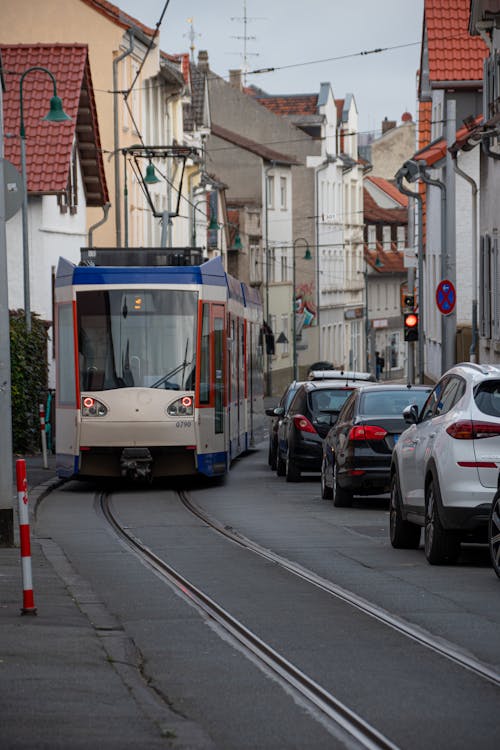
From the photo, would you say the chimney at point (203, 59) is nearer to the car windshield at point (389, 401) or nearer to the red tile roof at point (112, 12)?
the red tile roof at point (112, 12)

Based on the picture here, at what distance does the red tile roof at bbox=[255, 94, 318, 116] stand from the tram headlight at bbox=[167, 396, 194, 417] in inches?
3115

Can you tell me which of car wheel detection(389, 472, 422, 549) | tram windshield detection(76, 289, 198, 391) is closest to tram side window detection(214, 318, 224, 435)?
tram windshield detection(76, 289, 198, 391)

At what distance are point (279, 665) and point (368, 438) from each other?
11.4m

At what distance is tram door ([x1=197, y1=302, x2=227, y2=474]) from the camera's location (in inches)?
903

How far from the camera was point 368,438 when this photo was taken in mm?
19703

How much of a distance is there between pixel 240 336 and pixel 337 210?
74.7m

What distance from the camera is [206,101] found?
236 ft


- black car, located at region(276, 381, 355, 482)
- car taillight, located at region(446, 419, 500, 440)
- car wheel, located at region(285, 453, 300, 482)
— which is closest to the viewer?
car taillight, located at region(446, 419, 500, 440)

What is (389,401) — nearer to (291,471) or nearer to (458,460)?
(291,471)

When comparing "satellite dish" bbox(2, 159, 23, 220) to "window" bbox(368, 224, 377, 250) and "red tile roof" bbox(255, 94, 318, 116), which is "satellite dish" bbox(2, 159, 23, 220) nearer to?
"red tile roof" bbox(255, 94, 318, 116)

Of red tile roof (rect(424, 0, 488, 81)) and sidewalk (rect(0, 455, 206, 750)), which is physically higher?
red tile roof (rect(424, 0, 488, 81))

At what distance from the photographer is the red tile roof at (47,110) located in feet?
122

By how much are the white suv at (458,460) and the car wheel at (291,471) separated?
38.5ft

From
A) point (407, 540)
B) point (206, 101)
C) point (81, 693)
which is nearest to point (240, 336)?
point (407, 540)
